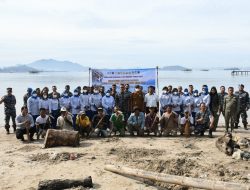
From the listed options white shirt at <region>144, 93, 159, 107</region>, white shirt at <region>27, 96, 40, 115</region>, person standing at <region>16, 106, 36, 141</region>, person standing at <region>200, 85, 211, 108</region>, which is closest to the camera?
person standing at <region>16, 106, 36, 141</region>

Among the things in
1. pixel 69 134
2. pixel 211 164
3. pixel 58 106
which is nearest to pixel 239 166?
pixel 211 164

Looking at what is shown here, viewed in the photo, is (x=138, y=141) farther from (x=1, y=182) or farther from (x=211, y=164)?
(x=1, y=182)

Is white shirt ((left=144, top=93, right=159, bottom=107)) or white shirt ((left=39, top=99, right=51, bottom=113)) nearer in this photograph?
white shirt ((left=39, top=99, right=51, bottom=113))

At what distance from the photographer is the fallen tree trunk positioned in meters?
7.60

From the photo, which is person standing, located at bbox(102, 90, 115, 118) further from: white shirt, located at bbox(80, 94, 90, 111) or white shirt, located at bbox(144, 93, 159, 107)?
white shirt, located at bbox(144, 93, 159, 107)

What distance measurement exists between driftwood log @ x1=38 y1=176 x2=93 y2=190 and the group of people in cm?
524

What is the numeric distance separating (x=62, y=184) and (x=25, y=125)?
5.40 m

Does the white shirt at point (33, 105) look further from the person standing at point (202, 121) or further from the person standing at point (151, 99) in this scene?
the person standing at point (202, 121)

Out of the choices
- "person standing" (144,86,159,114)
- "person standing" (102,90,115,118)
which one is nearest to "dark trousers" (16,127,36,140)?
"person standing" (102,90,115,118)

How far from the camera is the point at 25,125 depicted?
45.2 ft

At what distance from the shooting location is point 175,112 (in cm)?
1522

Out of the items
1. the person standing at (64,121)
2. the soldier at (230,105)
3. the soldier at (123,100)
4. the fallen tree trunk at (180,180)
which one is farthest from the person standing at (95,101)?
the fallen tree trunk at (180,180)

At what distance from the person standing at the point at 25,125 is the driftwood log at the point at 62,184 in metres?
5.26

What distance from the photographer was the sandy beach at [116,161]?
30.8ft
